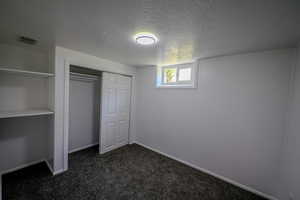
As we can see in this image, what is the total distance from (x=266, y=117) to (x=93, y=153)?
11.1ft

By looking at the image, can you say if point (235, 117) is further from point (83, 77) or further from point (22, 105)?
point (22, 105)

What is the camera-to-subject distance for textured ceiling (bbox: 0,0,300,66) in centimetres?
98

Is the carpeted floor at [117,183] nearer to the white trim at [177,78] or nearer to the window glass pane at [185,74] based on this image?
the white trim at [177,78]

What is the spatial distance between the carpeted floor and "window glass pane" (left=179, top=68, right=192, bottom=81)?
6.13 ft

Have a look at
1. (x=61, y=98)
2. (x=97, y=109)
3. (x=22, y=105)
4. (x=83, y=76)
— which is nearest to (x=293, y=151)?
(x=61, y=98)

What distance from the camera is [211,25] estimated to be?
1240 millimetres

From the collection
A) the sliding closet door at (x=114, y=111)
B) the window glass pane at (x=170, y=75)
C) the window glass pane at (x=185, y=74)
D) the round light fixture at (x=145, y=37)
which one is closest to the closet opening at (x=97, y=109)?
the sliding closet door at (x=114, y=111)

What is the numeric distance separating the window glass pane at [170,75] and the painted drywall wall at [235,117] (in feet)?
1.10

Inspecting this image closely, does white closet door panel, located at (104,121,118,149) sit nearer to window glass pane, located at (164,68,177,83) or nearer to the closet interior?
the closet interior

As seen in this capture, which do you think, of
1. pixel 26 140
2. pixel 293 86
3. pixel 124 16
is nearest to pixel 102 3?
pixel 124 16

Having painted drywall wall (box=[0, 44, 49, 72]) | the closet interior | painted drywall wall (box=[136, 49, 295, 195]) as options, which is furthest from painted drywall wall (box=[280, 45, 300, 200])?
painted drywall wall (box=[0, 44, 49, 72])

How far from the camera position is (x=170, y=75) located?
3045 millimetres

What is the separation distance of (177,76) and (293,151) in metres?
2.14

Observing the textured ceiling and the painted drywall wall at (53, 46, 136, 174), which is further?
the painted drywall wall at (53, 46, 136, 174)
